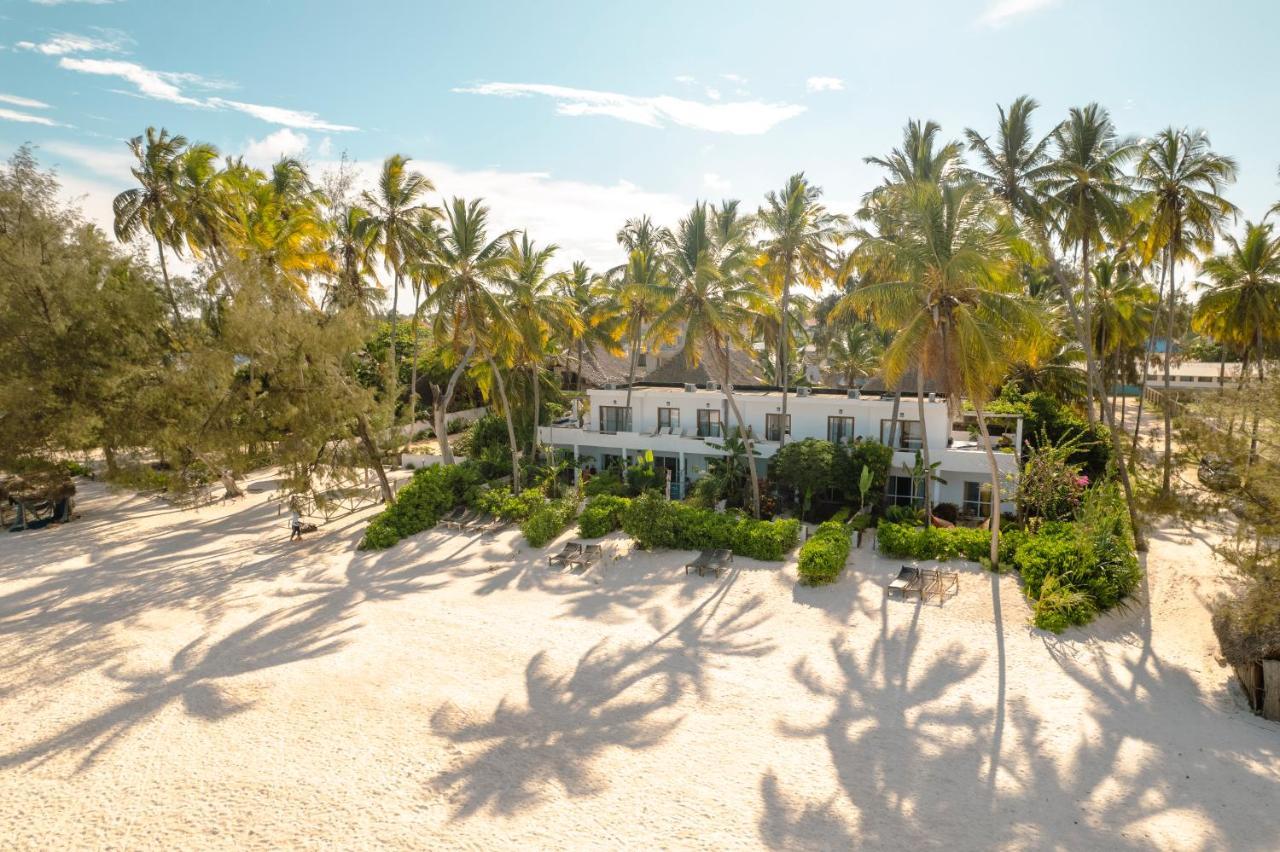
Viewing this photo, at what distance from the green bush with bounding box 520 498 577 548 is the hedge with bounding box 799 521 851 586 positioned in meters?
8.80

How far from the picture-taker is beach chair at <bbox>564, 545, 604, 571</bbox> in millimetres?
21188

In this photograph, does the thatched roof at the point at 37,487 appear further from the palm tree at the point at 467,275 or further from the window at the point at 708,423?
the window at the point at 708,423

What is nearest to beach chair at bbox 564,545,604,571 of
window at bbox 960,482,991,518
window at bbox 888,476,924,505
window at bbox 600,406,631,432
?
window at bbox 600,406,631,432

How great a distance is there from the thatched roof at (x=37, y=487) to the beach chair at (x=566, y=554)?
70.1 feet

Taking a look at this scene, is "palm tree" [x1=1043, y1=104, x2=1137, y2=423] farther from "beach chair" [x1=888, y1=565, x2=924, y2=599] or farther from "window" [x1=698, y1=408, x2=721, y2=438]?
"window" [x1=698, y1=408, x2=721, y2=438]

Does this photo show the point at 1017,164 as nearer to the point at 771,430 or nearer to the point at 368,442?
the point at 771,430

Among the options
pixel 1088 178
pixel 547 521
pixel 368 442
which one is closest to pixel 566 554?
pixel 547 521

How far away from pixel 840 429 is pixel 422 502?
17053mm

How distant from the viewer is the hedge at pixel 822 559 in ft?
61.8

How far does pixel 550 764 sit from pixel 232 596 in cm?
1301

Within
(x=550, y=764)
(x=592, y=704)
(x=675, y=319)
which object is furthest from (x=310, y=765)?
(x=675, y=319)

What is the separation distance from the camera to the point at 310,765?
36.9ft

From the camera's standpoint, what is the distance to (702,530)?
2214 centimetres

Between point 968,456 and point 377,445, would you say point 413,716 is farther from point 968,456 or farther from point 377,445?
point 968,456
